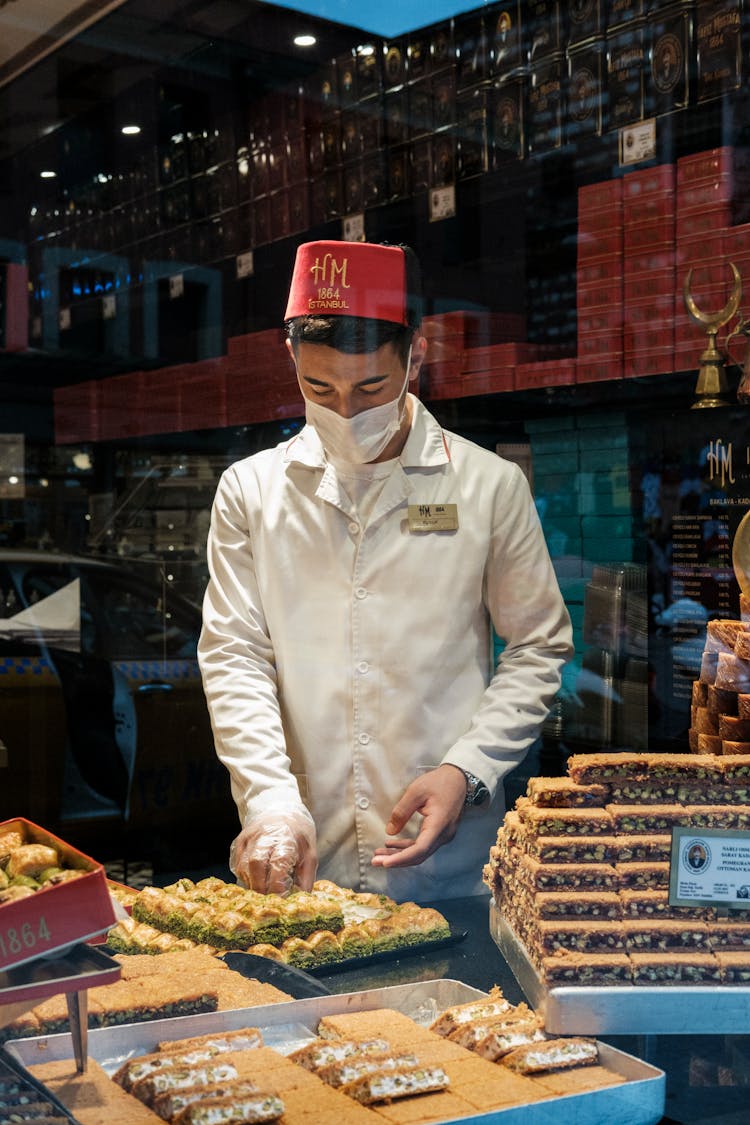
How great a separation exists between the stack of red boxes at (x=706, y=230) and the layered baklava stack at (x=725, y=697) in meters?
0.84

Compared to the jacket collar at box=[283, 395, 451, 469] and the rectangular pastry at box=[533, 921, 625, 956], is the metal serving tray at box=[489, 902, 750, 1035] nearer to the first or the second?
the rectangular pastry at box=[533, 921, 625, 956]

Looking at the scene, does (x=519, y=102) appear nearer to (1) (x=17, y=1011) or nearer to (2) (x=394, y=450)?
(2) (x=394, y=450)

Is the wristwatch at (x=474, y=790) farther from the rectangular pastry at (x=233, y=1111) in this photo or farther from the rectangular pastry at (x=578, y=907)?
the rectangular pastry at (x=233, y=1111)

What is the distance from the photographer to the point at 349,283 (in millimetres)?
1801

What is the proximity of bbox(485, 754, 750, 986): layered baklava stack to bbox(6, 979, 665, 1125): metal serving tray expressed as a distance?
0.11 meters

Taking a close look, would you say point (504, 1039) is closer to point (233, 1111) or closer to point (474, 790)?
point (233, 1111)

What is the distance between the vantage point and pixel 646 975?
1251 millimetres

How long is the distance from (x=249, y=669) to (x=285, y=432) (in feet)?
2.12

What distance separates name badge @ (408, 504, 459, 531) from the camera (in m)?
1.89

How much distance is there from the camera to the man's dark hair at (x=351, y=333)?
1.78 metres

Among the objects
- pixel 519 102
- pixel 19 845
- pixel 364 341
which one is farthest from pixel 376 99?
pixel 19 845

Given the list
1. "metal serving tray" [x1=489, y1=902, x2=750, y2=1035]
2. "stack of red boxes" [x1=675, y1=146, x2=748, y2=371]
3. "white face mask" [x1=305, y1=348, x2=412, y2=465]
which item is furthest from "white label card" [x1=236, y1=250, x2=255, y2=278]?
"metal serving tray" [x1=489, y1=902, x2=750, y2=1035]

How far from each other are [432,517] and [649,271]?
781mm

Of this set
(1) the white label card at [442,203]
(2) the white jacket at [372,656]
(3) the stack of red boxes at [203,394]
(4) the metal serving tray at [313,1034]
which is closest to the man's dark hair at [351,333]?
(2) the white jacket at [372,656]
